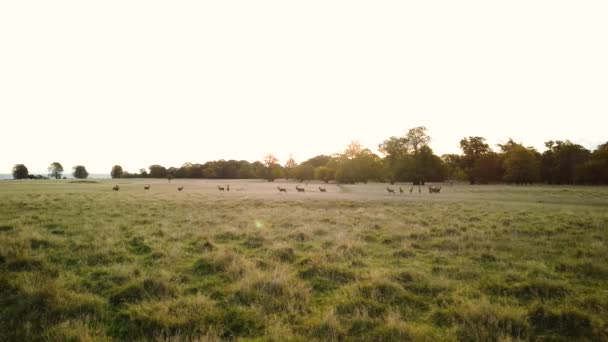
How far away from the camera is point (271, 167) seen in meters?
156

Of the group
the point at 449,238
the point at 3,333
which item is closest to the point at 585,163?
the point at 449,238

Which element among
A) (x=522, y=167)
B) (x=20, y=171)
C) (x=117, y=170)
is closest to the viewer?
(x=522, y=167)

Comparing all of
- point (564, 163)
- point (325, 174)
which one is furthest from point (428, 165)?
point (325, 174)

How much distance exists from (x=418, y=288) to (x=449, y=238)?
6693mm

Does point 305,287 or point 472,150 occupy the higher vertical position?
point 472,150

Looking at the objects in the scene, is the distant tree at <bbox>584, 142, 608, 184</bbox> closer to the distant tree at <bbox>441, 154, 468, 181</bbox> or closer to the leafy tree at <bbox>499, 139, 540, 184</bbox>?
the leafy tree at <bbox>499, 139, 540, 184</bbox>

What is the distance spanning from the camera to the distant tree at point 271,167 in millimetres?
153975

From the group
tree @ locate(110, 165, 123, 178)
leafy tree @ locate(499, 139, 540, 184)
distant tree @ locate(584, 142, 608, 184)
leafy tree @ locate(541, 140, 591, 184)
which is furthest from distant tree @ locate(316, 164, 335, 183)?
tree @ locate(110, 165, 123, 178)

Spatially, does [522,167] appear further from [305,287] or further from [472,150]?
[305,287]

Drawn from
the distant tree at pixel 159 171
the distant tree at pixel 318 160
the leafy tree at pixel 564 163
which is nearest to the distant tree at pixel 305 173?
the distant tree at pixel 318 160

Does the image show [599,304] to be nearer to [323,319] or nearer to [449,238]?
[323,319]

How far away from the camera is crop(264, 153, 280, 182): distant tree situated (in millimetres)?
153975

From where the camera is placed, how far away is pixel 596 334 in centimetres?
524

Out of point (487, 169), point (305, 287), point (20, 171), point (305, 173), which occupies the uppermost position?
point (20, 171)
